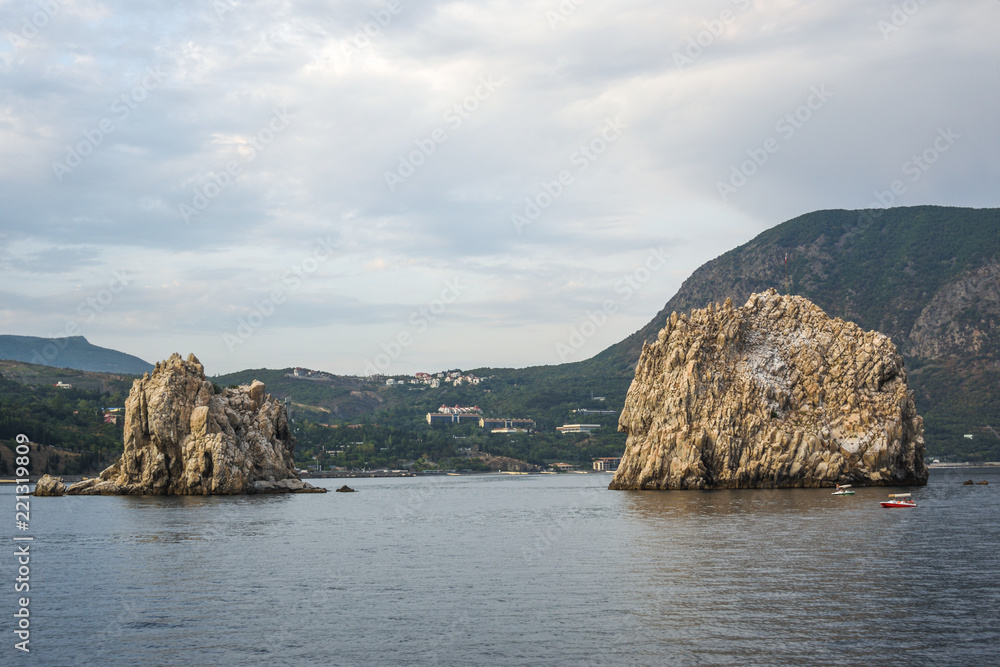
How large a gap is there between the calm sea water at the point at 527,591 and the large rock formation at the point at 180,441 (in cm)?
5083

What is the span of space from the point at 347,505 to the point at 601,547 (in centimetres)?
6895

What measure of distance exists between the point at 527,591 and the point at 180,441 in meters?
108

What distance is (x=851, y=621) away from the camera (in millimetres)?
38562

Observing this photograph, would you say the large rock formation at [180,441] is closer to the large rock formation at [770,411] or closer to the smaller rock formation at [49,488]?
the smaller rock formation at [49,488]

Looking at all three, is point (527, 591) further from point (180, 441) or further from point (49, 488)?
point (49, 488)

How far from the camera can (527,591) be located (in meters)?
47.8

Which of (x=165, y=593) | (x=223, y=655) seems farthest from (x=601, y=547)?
(x=223, y=655)

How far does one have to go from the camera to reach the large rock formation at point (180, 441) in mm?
139625

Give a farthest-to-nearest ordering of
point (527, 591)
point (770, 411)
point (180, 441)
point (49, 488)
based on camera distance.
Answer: point (49, 488), point (180, 441), point (770, 411), point (527, 591)

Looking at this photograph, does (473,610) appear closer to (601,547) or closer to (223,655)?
(223,655)

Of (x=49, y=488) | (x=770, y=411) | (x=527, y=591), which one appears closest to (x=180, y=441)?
(x=49, y=488)

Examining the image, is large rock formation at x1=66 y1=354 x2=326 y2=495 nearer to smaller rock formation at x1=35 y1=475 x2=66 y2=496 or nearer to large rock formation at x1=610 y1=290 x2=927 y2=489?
smaller rock formation at x1=35 y1=475 x2=66 y2=496

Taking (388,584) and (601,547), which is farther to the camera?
(601,547)

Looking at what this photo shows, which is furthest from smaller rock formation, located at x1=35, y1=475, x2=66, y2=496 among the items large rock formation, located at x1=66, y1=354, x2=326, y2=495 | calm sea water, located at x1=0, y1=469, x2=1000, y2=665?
calm sea water, located at x1=0, y1=469, x2=1000, y2=665
